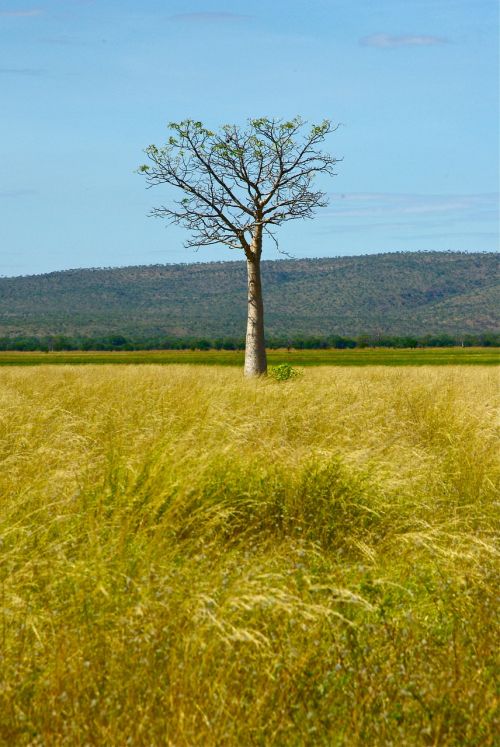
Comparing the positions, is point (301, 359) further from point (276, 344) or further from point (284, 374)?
point (276, 344)

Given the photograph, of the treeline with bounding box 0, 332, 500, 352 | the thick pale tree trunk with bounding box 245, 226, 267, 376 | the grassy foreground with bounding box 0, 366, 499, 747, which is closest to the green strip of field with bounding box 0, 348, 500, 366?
the thick pale tree trunk with bounding box 245, 226, 267, 376

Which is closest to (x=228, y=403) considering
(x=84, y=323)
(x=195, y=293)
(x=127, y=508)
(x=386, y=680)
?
(x=127, y=508)

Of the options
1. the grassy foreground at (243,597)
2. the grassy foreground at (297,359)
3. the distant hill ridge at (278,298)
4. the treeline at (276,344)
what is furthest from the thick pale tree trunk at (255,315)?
the distant hill ridge at (278,298)

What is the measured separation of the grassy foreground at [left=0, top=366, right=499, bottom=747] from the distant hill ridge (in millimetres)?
122455

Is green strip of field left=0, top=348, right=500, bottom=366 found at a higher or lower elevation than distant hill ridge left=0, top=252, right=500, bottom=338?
→ lower

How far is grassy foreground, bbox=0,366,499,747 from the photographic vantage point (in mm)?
3750

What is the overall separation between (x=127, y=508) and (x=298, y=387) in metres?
9.38

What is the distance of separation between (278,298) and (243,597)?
14598 centimetres

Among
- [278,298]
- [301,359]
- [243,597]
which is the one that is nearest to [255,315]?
[243,597]

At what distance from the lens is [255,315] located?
992 inches

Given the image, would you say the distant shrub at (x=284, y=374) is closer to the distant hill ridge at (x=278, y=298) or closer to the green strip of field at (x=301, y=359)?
the green strip of field at (x=301, y=359)

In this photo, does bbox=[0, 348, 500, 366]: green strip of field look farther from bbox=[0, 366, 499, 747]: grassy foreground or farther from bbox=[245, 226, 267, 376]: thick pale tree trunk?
bbox=[0, 366, 499, 747]: grassy foreground

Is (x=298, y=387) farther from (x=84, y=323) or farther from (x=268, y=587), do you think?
(x=84, y=323)

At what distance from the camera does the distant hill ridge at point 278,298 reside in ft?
440
